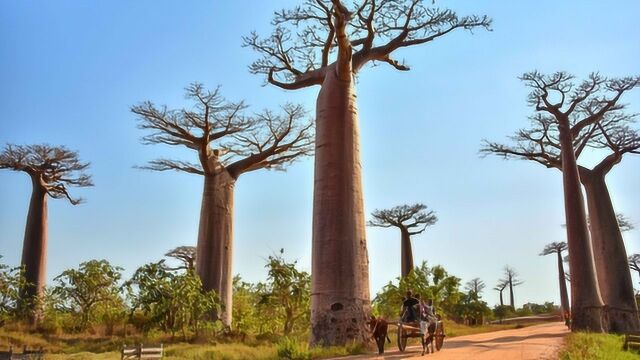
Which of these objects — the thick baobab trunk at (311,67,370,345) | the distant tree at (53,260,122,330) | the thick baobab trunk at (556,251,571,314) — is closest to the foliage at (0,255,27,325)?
the distant tree at (53,260,122,330)

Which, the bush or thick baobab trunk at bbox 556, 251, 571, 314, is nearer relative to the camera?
the bush

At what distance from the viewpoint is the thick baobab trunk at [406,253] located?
25.2 meters

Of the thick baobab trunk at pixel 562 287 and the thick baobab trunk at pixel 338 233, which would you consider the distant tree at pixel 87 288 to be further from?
the thick baobab trunk at pixel 562 287

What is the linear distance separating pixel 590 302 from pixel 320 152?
8.42 meters

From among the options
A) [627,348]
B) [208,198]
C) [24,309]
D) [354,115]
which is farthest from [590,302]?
[24,309]

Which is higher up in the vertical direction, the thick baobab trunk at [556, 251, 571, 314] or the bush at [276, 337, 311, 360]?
the thick baobab trunk at [556, 251, 571, 314]

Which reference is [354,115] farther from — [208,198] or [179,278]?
[208,198]

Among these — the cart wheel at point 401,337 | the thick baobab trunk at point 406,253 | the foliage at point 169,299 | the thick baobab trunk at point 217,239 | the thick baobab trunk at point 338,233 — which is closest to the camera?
the cart wheel at point 401,337

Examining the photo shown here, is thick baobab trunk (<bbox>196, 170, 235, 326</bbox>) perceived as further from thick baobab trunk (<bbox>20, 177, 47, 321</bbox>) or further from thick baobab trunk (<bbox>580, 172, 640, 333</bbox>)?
thick baobab trunk (<bbox>580, 172, 640, 333</bbox>)

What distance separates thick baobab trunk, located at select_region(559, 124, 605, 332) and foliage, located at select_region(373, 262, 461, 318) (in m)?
6.12

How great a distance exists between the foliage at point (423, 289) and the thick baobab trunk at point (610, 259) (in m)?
5.21

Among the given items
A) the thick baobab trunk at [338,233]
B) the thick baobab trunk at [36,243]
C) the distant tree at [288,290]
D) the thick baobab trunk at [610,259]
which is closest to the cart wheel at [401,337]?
the thick baobab trunk at [338,233]

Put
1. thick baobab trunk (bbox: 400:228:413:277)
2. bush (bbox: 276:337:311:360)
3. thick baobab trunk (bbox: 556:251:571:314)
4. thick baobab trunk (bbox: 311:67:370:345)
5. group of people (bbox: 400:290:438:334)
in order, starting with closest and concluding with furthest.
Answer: bush (bbox: 276:337:311:360)
group of people (bbox: 400:290:438:334)
thick baobab trunk (bbox: 311:67:370:345)
thick baobab trunk (bbox: 400:228:413:277)
thick baobab trunk (bbox: 556:251:571:314)

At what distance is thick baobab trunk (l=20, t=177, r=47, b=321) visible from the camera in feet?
56.9
